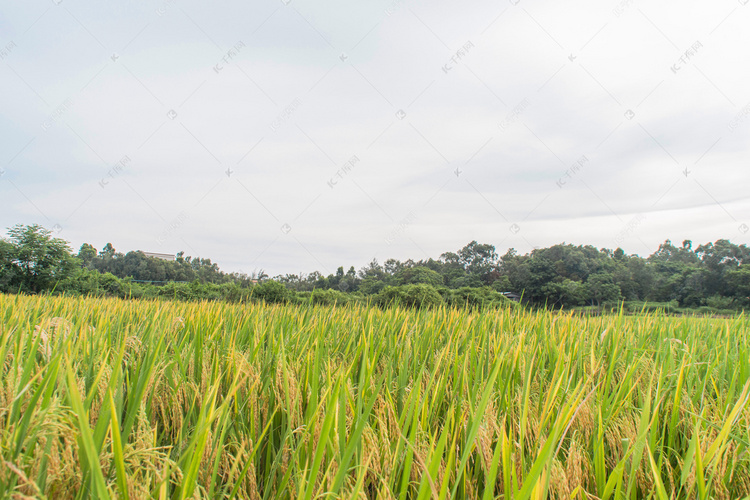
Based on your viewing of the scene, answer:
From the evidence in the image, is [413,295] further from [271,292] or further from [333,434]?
[333,434]

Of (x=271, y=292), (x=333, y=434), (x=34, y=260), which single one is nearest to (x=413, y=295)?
(x=271, y=292)

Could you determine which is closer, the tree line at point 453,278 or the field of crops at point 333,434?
the field of crops at point 333,434

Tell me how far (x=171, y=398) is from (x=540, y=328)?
10.5 feet

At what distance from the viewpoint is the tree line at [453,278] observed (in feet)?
55.0

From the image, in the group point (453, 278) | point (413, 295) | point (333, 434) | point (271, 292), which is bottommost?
point (333, 434)

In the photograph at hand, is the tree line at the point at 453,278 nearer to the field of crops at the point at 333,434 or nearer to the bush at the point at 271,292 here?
the bush at the point at 271,292

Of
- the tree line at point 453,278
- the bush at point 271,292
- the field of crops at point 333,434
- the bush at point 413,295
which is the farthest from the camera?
the tree line at point 453,278

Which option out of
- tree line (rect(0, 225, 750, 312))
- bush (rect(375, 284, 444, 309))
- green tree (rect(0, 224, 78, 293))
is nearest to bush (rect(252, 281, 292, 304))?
tree line (rect(0, 225, 750, 312))

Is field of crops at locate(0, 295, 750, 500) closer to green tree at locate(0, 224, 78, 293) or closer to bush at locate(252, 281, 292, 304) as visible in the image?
bush at locate(252, 281, 292, 304)

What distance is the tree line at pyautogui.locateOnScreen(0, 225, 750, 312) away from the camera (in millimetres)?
16750

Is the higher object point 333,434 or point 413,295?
point 413,295

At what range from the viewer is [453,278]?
28.2 meters

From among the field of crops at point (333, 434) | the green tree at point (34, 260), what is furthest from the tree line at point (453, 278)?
the field of crops at point (333, 434)

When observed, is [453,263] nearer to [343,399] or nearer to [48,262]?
[48,262]
